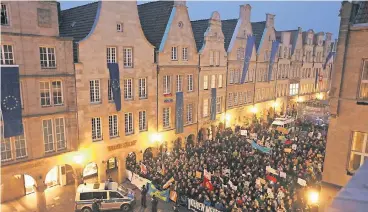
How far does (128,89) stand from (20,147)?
374 inches

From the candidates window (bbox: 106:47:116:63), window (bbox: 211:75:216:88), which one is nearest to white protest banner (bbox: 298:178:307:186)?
window (bbox: 211:75:216:88)

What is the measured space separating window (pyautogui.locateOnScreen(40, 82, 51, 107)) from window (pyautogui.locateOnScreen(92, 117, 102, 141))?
3.98m

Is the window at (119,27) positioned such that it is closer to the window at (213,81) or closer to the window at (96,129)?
the window at (96,129)

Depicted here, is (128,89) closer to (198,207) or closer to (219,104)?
(198,207)

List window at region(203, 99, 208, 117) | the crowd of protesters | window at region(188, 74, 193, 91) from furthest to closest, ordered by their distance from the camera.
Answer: window at region(203, 99, 208, 117) → window at region(188, 74, 193, 91) → the crowd of protesters

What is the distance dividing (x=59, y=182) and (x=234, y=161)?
603 inches

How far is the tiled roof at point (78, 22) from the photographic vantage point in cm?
2263

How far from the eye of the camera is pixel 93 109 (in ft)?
71.8

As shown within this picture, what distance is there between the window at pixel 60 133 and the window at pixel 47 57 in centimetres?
396

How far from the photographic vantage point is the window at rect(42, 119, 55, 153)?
63.9 ft

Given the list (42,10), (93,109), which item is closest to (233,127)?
(93,109)

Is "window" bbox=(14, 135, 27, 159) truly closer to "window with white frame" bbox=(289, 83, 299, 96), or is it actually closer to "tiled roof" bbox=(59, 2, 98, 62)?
"tiled roof" bbox=(59, 2, 98, 62)

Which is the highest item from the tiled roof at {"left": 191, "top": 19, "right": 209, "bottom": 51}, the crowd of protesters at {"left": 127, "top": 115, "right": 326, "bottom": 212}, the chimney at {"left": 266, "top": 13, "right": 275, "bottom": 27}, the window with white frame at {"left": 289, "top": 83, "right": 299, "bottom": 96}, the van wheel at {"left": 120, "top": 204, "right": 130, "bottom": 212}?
the chimney at {"left": 266, "top": 13, "right": 275, "bottom": 27}

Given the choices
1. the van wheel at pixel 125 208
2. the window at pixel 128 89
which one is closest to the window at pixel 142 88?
the window at pixel 128 89
